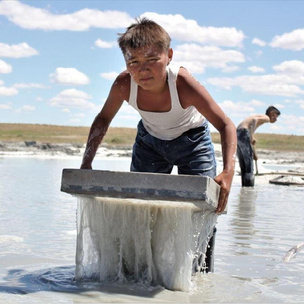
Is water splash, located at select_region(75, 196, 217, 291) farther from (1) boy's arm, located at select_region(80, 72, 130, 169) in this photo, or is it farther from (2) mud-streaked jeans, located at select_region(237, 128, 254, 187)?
(2) mud-streaked jeans, located at select_region(237, 128, 254, 187)

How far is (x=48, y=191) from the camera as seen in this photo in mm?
10539

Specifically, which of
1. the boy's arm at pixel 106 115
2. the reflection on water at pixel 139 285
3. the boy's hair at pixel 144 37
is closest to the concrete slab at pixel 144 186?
the boy's arm at pixel 106 115

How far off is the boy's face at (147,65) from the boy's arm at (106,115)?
0.23m

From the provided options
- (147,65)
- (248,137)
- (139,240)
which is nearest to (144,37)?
(147,65)

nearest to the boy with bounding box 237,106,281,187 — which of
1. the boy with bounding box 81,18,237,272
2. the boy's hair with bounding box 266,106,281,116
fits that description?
the boy's hair with bounding box 266,106,281,116

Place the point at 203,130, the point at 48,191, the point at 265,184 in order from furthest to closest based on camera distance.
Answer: the point at 265,184 < the point at 48,191 < the point at 203,130

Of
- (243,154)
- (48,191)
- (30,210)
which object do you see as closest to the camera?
(30,210)

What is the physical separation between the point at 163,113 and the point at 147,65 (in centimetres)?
38

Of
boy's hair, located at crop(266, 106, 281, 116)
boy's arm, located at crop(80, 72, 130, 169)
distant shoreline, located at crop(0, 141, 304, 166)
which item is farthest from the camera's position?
distant shoreline, located at crop(0, 141, 304, 166)

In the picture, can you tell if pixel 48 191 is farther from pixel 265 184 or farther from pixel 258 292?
pixel 258 292

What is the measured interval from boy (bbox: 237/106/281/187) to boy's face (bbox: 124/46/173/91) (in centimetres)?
892

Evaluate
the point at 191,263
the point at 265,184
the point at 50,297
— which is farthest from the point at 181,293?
the point at 265,184

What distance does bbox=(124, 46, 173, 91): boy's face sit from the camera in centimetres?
393

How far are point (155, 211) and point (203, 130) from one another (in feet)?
2.63
